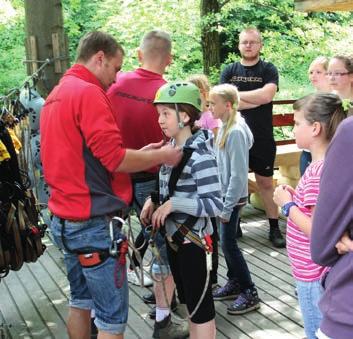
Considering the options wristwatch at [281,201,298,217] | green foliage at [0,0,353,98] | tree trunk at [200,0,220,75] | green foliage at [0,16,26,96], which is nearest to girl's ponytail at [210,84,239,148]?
wristwatch at [281,201,298,217]

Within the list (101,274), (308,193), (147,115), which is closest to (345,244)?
(308,193)

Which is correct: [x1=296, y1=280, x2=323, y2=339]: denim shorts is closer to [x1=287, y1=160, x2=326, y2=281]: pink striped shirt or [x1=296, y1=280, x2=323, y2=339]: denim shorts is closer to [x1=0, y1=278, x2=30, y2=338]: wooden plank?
[x1=287, y1=160, x2=326, y2=281]: pink striped shirt

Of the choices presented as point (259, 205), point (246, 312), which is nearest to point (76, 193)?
point (246, 312)

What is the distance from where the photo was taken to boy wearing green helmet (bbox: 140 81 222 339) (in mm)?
2434

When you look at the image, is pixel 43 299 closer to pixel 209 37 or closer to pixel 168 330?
pixel 168 330

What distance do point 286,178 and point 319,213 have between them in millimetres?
4642

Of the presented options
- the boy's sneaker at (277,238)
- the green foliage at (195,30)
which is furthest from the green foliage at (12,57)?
the boy's sneaker at (277,238)

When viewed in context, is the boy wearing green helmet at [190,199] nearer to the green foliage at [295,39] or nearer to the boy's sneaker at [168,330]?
the boy's sneaker at [168,330]

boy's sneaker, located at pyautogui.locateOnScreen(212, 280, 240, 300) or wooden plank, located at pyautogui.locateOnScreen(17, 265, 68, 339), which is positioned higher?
boy's sneaker, located at pyautogui.locateOnScreen(212, 280, 240, 300)

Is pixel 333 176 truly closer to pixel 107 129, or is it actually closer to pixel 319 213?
pixel 319 213

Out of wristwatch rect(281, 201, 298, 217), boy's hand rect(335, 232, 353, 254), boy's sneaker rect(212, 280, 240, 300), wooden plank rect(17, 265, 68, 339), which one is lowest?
wooden plank rect(17, 265, 68, 339)

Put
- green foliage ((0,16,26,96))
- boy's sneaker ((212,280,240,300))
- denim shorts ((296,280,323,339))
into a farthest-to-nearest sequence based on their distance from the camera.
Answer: green foliage ((0,16,26,96)), boy's sneaker ((212,280,240,300)), denim shorts ((296,280,323,339))

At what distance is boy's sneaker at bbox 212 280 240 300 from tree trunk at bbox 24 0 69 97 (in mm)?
1956

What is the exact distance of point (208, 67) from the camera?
8.71 meters
